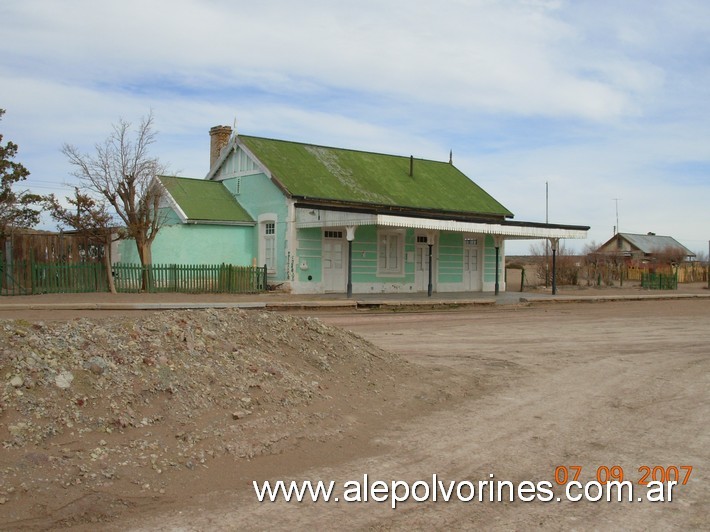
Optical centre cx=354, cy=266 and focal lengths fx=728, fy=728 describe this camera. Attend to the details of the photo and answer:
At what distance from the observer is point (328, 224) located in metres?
27.0

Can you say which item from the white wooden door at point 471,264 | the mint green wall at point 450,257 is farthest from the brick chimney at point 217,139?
the white wooden door at point 471,264

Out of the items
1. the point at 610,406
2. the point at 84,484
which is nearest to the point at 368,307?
the point at 610,406

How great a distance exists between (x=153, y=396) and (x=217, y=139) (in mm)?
29520

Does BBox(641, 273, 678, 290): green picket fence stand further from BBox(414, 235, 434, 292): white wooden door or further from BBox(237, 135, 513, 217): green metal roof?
BBox(414, 235, 434, 292): white wooden door

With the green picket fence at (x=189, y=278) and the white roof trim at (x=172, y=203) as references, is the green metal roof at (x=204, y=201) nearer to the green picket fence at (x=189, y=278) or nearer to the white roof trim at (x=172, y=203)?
the white roof trim at (x=172, y=203)

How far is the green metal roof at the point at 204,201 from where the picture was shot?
1150 inches

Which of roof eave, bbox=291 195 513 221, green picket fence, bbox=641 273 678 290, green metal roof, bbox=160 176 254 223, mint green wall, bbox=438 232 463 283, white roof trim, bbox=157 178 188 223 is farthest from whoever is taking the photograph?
green picket fence, bbox=641 273 678 290

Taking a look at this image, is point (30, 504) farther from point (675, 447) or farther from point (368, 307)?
point (368, 307)

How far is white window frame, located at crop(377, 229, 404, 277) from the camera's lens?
101 feet

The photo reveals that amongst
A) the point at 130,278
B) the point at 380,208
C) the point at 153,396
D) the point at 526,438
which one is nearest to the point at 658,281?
the point at 380,208

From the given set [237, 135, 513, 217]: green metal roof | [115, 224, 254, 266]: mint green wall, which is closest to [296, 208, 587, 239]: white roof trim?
[237, 135, 513, 217]: green metal roof

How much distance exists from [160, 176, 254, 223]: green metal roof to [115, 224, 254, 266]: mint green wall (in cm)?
41

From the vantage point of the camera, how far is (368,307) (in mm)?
24703

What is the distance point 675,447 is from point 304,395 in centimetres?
387
